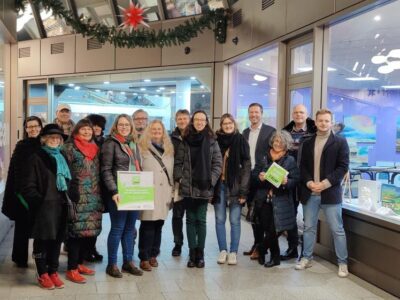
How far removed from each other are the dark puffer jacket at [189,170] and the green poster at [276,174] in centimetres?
48

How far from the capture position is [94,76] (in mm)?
9727

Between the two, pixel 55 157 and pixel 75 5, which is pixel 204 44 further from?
pixel 55 157

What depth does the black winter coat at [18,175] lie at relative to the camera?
358 cm

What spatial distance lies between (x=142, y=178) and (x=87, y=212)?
21.1 inches

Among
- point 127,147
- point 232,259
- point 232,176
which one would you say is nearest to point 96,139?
point 127,147

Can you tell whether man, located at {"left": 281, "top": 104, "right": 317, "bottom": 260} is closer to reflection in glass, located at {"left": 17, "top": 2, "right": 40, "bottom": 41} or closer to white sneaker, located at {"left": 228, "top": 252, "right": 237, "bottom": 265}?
white sneaker, located at {"left": 228, "top": 252, "right": 237, "bottom": 265}

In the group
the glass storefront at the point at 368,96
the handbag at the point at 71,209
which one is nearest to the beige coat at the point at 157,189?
the handbag at the point at 71,209

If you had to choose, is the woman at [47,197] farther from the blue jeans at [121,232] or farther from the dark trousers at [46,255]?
the blue jeans at [121,232]

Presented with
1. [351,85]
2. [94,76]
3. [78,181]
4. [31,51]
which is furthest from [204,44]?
[78,181]

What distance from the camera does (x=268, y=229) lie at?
4.40 m

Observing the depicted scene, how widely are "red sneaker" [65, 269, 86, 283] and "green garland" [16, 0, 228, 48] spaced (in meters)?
5.01

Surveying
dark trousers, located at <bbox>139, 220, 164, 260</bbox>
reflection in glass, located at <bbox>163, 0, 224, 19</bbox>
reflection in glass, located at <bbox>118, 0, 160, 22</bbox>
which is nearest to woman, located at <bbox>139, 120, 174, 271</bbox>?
dark trousers, located at <bbox>139, 220, 164, 260</bbox>

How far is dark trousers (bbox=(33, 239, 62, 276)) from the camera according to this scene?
360 centimetres

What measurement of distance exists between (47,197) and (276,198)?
210 centimetres
